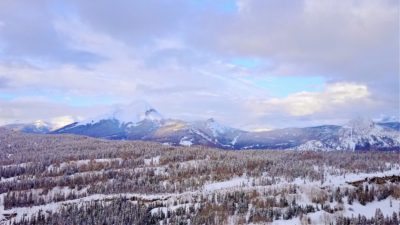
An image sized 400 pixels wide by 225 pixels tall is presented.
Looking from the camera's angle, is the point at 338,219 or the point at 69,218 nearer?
the point at 338,219

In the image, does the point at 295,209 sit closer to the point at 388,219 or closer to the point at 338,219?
the point at 338,219

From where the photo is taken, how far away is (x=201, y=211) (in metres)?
160

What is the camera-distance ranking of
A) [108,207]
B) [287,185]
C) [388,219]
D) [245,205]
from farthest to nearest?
[287,185]
[108,207]
[245,205]
[388,219]

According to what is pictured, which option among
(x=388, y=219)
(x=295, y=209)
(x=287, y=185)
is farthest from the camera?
(x=287, y=185)

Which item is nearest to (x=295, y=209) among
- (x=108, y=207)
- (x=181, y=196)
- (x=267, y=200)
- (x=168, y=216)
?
(x=267, y=200)

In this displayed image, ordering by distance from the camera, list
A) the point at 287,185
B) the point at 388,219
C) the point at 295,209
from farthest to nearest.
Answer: the point at 287,185
the point at 295,209
the point at 388,219

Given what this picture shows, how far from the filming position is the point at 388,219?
141m

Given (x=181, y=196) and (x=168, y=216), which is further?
(x=181, y=196)

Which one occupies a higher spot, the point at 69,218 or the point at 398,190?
the point at 398,190

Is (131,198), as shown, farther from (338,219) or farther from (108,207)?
(338,219)

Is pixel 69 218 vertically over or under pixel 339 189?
under

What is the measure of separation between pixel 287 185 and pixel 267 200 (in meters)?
22.5

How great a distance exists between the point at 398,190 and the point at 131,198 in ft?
330

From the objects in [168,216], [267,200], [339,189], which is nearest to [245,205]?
[267,200]
